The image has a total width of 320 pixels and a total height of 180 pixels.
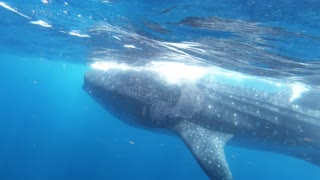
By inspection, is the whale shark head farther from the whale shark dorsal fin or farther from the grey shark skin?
the whale shark dorsal fin

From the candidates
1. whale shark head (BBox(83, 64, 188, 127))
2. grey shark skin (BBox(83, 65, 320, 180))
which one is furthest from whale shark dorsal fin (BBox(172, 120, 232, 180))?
whale shark head (BBox(83, 64, 188, 127))

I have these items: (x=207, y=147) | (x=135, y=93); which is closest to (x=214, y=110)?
(x=207, y=147)

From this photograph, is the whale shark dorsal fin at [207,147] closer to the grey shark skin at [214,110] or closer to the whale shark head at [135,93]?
the grey shark skin at [214,110]

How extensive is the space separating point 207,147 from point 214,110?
1737 mm

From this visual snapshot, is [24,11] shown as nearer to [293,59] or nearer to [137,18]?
[137,18]

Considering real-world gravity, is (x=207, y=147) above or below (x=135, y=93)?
below

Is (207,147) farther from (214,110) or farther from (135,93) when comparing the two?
(135,93)

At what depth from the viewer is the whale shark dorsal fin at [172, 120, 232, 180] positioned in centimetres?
748

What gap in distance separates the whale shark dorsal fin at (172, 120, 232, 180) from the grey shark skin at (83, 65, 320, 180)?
0.13 ft

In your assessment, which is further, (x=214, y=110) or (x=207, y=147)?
(x=214, y=110)

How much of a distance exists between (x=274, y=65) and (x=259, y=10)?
241 inches

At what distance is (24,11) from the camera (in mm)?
10969

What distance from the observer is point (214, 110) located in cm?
940

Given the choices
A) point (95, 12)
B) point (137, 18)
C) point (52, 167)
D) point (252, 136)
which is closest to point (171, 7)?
point (137, 18)
